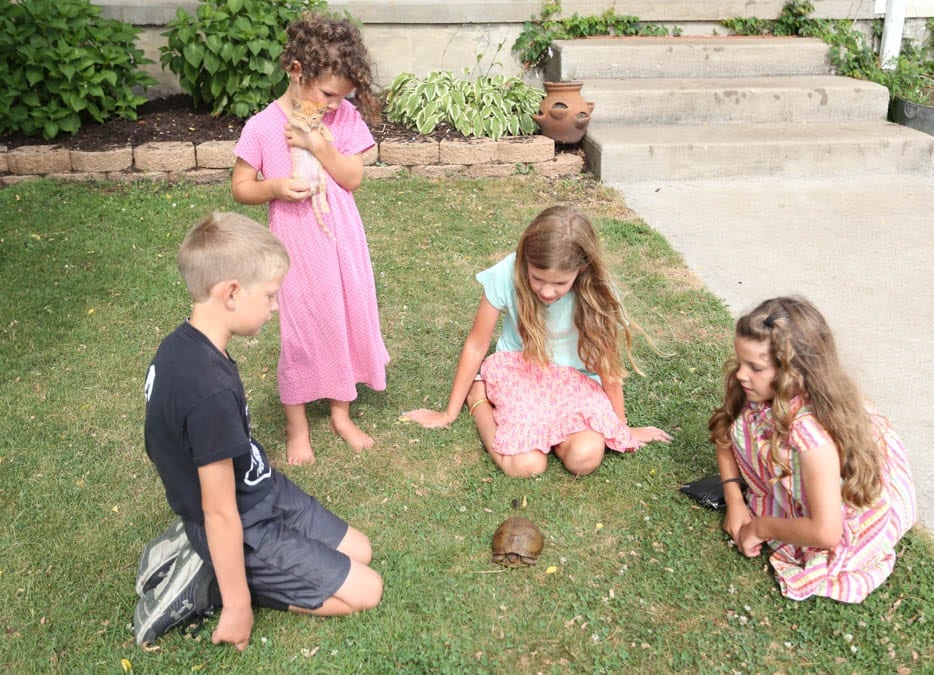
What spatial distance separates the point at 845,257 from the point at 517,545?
3.41 metres

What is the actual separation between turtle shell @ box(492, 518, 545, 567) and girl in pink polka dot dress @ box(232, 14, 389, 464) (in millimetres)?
871

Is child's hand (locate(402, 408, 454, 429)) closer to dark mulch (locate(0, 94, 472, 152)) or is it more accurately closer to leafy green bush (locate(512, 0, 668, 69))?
dark mulch (locate(0, 94, 472, 152))

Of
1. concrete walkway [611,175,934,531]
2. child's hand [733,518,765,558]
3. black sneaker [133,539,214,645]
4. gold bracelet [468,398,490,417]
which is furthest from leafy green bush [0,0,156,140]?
child's hand [733,518,765,558]

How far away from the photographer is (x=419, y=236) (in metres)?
5.61

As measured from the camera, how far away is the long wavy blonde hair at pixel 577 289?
121 inches

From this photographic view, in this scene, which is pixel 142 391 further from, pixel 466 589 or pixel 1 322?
pixel 466 589

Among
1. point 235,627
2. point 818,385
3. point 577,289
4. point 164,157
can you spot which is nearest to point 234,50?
point 164,157

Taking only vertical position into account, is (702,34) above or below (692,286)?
above

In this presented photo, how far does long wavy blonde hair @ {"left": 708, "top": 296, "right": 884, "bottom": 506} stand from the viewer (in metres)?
2.53

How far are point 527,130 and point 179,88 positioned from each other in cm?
318

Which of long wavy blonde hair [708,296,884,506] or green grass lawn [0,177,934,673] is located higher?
long wavy blonde hair [708,296,884,506]

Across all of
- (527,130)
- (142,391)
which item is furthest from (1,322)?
(527,130)

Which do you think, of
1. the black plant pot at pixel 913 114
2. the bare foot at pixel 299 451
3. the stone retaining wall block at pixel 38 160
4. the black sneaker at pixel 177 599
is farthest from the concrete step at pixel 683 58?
the black sneaker at pixel 177 599

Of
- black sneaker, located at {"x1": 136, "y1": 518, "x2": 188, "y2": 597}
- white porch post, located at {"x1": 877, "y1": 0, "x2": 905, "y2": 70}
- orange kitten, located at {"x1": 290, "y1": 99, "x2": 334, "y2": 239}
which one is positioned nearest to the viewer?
black sneaker, located at {"x1": 136, "y1": 518, "x2": 188, "y2": 597}
